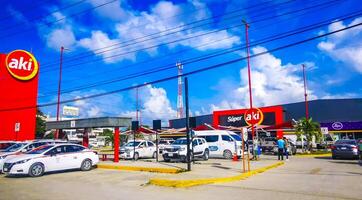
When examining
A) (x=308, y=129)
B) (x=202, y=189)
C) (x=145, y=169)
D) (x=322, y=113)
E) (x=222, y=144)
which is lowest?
(x=202, y=189)

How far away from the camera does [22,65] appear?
35.5 metres

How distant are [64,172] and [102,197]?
8933mm

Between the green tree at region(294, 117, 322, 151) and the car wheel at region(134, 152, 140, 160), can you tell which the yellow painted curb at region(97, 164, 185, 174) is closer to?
the car wheel at region(134, 152, 140, 160)

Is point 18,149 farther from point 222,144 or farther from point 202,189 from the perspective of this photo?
point 222,144

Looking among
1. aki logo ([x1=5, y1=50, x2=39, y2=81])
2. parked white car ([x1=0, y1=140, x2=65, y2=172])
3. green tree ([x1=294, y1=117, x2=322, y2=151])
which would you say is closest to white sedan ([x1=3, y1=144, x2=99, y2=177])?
parked white car ([x1=0, y1=140, x2=65, y2=172])

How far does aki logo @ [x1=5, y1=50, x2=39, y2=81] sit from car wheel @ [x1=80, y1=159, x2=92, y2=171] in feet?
64.1

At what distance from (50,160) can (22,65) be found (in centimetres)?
2139

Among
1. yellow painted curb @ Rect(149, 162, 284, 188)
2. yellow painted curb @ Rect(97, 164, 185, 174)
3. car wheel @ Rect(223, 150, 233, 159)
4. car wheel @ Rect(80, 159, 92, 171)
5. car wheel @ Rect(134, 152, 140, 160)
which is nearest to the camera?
yellow painted curb @ Rect(149, 162, 284, 188)

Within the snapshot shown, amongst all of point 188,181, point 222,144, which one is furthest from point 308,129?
point 188,181

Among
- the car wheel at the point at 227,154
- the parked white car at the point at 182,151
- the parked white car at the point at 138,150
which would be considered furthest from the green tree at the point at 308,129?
the parked white car at the point at 138,150

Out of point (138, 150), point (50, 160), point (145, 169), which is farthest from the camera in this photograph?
point (138, 150)

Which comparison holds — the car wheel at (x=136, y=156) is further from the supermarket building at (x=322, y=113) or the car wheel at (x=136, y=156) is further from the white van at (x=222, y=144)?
the supermarket building at (x=322, y=113)

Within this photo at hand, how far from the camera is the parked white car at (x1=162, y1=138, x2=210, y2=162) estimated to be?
23.0m

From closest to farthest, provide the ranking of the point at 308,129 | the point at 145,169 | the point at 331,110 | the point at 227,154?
the point at 145,169, the point at 227,154, the point at 308,129, the point at 331,110
